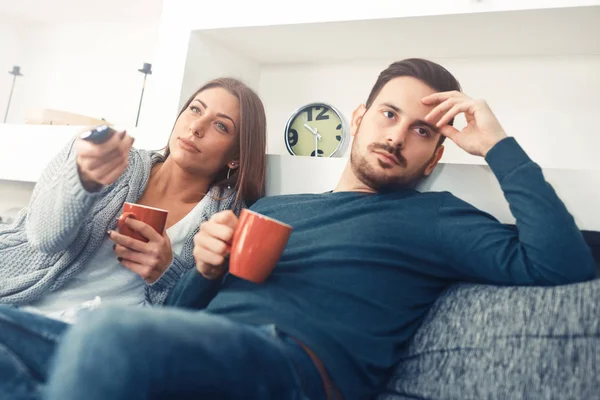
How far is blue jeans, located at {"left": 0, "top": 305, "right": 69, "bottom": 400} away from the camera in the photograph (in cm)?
70

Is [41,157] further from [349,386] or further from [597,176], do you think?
[597,176]

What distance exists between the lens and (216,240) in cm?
85

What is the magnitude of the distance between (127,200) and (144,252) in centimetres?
21

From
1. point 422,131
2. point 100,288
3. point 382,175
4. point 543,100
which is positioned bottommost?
point 100,288

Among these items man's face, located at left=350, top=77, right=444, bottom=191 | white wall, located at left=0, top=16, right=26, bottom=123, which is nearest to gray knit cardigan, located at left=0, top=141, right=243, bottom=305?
man's face, located at left=350, top=77, right=444, bottom=191

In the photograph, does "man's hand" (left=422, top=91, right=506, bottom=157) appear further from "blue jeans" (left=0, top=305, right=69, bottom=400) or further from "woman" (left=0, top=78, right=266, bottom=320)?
"blue jeans" (left=0, top=305, right=69, bottom=400)

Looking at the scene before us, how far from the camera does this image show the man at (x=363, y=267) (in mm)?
537

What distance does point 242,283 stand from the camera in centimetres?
91

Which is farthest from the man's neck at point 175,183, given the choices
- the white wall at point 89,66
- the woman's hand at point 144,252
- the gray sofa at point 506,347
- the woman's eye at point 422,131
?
the white wall at point 89,66

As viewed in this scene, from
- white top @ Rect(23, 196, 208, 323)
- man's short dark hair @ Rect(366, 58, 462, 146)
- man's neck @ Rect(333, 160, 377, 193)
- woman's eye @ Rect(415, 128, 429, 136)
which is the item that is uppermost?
man's short dark hair @ Rect(366, 58, 462, 146)

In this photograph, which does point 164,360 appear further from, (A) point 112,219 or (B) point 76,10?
(B) point 76,10

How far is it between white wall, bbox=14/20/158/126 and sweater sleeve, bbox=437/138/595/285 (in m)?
1.98

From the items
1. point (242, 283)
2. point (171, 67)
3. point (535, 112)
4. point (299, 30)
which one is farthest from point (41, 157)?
point (535, 112)

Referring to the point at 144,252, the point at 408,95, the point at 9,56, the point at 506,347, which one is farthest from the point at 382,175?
the point at 9,56
